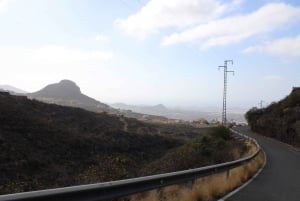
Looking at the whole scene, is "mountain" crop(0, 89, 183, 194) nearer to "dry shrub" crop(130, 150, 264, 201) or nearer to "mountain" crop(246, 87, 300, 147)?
"dry shrub" crop(130, 150, 264, 201)

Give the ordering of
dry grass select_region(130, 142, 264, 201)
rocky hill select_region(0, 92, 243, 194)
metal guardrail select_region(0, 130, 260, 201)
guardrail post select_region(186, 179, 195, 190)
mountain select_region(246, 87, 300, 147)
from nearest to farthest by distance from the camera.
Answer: metal guardrail select_region(0, 130, 260, 201)
dry grass select_region(130, 142, 264, 201)
guardrail post select_region(186, 179, 195, 190)
rocky hill select_region(0, 92, 243, 194)
mountain select_region(246, 87, 300, 147)

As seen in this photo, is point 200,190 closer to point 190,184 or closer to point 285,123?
point 190,184

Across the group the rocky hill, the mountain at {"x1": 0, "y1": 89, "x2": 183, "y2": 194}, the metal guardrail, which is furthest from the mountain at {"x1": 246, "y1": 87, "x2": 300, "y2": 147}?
the metal guardrail

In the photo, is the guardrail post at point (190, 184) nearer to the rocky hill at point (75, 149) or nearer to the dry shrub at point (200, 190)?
the dry shrub at point (200, 190)

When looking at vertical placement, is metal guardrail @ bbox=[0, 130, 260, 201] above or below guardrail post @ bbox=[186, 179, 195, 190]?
above

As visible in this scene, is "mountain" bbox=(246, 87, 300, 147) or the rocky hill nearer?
the rocky hill

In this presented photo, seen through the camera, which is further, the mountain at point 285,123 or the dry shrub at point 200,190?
the mountain at point 285,123

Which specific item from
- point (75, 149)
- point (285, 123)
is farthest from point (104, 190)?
point (285, 123)

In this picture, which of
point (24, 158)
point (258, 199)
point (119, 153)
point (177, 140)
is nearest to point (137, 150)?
point (119, 153)

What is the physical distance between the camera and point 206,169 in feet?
45.1

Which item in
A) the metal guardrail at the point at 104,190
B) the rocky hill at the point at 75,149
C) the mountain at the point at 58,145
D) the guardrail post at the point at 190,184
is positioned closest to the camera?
the metal guardrail at the point at 104,190

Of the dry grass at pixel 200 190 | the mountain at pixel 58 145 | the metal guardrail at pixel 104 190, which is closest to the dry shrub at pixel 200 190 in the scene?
the dry grass at pixel 200 190

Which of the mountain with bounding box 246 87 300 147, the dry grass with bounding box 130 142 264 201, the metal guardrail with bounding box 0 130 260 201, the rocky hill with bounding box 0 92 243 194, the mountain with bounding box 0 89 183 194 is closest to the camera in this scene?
the metal guardrail with bounding box 0 130 260 201

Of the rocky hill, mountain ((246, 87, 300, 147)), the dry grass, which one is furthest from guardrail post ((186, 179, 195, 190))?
mountain ((246, 87, 300, 147))
